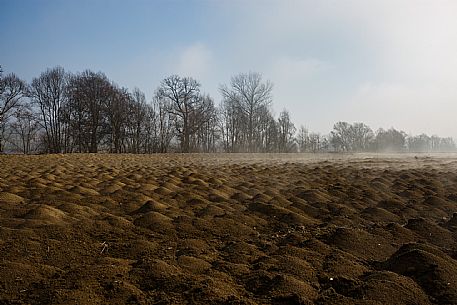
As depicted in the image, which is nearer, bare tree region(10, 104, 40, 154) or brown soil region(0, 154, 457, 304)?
brown soil region(0, 154, 457, 304)

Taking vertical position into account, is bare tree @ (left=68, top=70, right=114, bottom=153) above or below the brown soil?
above

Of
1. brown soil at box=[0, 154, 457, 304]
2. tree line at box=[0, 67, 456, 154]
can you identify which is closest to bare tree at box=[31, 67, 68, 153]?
tree line at box=[0, 67, 456, 154]

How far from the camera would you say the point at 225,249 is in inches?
143

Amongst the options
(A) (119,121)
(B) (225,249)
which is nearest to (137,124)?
(A) (119,121)

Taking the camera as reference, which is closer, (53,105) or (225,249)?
(225,249)

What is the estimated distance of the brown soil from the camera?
103 inches

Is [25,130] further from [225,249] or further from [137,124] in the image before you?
[225,249]

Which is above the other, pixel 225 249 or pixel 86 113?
pixel 86 113

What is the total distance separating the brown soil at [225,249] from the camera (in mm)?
2613

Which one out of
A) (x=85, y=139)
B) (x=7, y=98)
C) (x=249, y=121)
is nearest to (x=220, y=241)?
(x=7, y=98)

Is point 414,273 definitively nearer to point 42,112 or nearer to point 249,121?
point 42,112

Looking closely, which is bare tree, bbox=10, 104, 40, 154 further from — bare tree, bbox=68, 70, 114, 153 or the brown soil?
the brown soil

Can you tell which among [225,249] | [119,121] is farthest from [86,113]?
[225,249]

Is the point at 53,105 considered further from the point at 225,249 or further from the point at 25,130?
the point at 225,249
